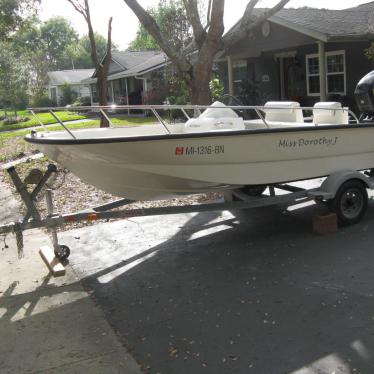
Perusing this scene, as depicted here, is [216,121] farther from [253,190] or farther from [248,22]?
[248,22]

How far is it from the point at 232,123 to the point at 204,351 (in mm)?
3258

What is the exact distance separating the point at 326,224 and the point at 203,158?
1.77 meters

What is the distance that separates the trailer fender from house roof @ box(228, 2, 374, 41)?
9870 millimetres

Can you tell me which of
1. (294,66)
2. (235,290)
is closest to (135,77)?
(294,66)

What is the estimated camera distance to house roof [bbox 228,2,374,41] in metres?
15.4

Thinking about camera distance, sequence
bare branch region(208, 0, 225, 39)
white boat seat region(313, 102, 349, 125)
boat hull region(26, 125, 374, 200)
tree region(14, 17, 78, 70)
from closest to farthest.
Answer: boat hull region(26, 125, 374, 200)
white boat seat region(313, 102, 349, 125)
bare branch region(208, 0, 225, 39)
tree region(14, 17, 78, 70)

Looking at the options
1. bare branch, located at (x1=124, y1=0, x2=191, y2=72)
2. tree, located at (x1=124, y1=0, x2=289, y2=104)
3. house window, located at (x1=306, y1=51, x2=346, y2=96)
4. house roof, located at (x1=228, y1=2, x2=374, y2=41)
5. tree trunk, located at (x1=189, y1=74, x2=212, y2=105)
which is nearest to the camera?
tree, located at (x1=124, y1=0, x2=289, y2=104)

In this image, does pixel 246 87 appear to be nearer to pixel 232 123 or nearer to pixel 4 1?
pixel 4 1

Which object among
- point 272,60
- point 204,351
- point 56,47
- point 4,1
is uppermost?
point 56,47

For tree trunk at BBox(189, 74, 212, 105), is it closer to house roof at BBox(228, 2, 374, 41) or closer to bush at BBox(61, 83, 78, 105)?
house roof at BBox(228, 2, 374, 41)

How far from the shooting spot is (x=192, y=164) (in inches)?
218

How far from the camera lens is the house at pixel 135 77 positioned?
31.5 meters

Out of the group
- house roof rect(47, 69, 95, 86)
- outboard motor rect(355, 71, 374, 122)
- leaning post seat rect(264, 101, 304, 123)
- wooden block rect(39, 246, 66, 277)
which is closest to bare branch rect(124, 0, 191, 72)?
leaning post seat rect(264, 101, 304, 123)

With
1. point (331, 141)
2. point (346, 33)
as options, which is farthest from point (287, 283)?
point (346, 33)
